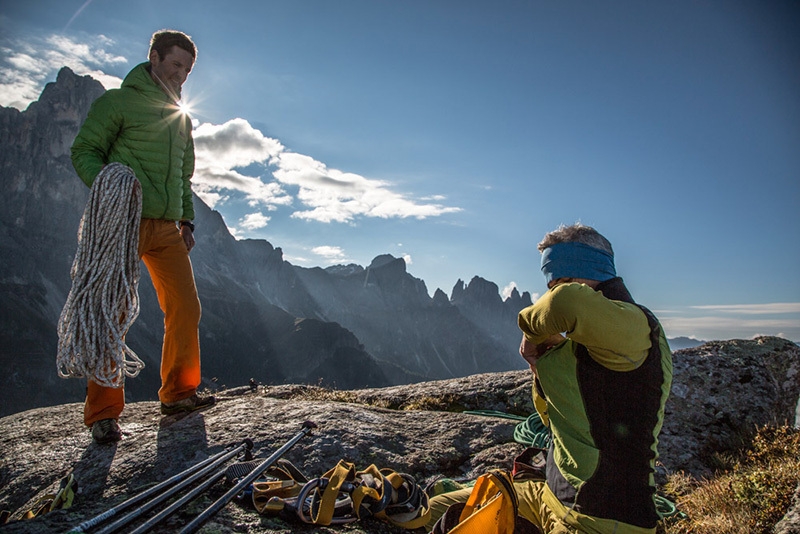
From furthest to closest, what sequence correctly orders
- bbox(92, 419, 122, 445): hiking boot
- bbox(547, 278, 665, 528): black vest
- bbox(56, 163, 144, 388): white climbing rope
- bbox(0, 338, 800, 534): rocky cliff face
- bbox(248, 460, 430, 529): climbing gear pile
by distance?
1. bbox(92, 419, 122, 445): hiking boot
2. bbox(56, 163, 144, 388): white climbing rope
3. bbox(0, 338, 800, 534): rocky cliff face
4. bbox(248, 460, 430, 529): climbing gear pile
5. bbox(547, 278, 665, 528): black vest

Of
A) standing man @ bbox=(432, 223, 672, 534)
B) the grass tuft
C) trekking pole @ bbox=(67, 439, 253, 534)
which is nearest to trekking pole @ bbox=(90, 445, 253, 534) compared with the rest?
trekking pole @ bbox=(67, 439, 253, 534)

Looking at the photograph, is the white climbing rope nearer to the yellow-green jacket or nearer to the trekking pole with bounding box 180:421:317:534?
the trekking pole with bounding box 180:421:317:534

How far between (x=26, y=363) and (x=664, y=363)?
109758 mm

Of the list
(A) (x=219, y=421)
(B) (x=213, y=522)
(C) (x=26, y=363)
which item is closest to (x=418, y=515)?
(B) (x=213, y=522)

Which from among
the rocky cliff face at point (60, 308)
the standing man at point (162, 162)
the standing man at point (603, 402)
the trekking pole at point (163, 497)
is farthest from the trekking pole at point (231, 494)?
the rocky cliff face at point (60, 308)

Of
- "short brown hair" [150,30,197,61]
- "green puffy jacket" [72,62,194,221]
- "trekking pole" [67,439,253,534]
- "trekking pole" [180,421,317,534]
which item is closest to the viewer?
"trekking pole" [67,439,253,534]

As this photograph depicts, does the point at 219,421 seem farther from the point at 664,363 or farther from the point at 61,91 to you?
the point at 61,91

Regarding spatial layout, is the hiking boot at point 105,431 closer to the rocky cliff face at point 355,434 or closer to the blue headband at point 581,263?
the rocky cliff face at point 355,434

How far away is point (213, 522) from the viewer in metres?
2.62

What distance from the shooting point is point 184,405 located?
5.21 m

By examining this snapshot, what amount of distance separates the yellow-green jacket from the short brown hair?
16.5ft

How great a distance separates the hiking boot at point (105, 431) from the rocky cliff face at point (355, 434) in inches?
3.2

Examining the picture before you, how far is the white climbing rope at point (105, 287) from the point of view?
14.0 feet

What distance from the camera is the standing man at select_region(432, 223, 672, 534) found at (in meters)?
2.50
